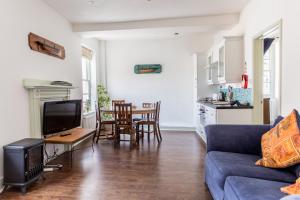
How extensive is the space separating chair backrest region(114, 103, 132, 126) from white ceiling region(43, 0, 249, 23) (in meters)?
1.86

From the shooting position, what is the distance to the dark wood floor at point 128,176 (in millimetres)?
2564

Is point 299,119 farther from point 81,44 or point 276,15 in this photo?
point 81,44

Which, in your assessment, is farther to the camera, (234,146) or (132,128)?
(132,128)

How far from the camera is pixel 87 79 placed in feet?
19.6

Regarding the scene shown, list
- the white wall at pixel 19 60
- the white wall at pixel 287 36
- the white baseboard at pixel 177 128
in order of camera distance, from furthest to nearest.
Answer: the white baseboard at pixel 177 128 → the white wall at pixel 19 60 → the white wall at pixel 287 36

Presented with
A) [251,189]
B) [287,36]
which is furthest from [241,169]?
[287,36]

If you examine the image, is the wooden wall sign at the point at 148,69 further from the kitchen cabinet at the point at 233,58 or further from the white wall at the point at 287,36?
the white wall at the point at 287,36

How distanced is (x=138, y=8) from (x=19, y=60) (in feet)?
7.20

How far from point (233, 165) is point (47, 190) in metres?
2.23

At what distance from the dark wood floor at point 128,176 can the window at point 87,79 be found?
5.17 feet

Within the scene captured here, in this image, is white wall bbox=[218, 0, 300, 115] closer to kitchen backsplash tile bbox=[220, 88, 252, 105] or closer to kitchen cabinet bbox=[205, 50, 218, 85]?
kitchen backsplash tile bbox=[220, 88, 252, 105]

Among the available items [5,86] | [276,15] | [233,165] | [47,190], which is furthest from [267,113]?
[5,86]

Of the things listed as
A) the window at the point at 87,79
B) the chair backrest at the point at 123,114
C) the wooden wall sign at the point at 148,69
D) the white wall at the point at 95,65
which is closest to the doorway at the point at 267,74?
the chair backrest at the point at 123,114

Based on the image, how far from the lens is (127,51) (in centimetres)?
676
